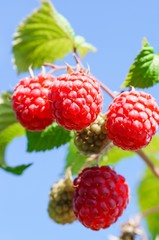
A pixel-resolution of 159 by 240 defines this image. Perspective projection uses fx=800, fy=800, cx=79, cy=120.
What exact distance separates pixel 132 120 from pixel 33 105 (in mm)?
526

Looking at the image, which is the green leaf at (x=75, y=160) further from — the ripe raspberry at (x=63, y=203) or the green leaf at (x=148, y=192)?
the green leaf at (x=148, y=192)

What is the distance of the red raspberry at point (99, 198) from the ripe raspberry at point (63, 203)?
17.0 inches

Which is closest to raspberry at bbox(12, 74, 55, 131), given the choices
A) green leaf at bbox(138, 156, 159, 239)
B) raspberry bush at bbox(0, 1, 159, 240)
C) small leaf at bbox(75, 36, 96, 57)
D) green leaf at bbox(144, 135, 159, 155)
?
raspberry bush at bbox(0, 1, 159, 240)

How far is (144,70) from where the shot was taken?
3.85 meters

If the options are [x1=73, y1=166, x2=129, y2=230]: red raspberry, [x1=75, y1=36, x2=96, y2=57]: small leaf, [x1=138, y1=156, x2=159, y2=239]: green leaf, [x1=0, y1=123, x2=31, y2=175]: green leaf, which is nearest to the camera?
[x1=73, y1=166, x2=129, y2=230]: red raspberry

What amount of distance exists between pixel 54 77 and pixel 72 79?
375mm

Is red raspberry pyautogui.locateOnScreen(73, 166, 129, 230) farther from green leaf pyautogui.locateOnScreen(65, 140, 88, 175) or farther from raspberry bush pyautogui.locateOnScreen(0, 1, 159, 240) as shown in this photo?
green leaf pyautogui.locateOnScreen(65, 140, 88, 175)

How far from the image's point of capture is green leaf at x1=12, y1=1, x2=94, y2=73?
189 inches

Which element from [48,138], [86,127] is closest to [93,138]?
[86,127]

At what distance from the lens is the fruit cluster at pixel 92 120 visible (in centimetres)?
338

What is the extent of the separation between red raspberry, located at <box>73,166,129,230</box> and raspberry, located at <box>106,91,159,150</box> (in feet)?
0.90

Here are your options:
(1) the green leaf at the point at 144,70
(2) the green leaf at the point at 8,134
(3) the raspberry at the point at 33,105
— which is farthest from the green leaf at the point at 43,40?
(3) the raspberry at the point at 33,105

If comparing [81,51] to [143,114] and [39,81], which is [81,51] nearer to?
[39,81]

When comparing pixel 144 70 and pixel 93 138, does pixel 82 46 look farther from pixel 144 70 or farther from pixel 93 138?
pixel 93 138
